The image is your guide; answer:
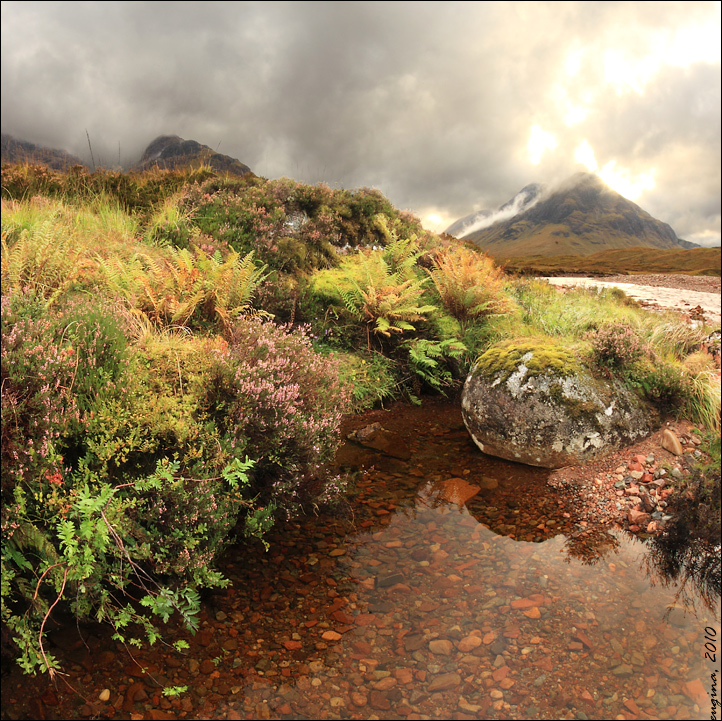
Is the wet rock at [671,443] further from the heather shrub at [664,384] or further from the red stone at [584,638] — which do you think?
the red stone at [584,638]

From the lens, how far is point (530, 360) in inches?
210

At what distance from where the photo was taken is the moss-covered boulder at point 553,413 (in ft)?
16.1

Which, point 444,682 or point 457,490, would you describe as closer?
point 444,682

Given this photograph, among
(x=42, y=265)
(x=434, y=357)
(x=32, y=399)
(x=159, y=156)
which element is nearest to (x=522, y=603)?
(x=32, y=399)

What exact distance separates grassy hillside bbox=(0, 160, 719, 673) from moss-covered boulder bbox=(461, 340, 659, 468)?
35cm

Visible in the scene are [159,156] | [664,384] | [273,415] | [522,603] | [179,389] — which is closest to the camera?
[522,603]

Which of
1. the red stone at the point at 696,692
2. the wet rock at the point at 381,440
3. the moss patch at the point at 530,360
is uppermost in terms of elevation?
the moss patch at the point at 530,360

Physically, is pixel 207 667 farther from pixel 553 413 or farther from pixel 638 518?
pixel 553 413

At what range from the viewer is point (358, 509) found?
406 centimetres

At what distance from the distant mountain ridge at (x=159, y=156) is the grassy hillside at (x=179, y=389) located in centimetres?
319

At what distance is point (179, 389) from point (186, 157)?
11.3 meters

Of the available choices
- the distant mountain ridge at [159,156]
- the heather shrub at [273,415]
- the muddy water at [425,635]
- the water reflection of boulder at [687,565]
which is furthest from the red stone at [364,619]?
the distant mountain ridge at [159,156]

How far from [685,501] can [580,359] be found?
2.27m

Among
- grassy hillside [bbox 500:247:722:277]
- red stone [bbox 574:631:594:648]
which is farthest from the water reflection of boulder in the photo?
grassy hillside [bbox 500:247:722:277]
